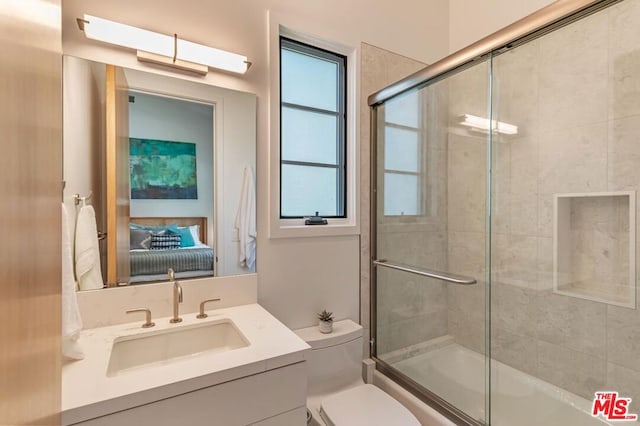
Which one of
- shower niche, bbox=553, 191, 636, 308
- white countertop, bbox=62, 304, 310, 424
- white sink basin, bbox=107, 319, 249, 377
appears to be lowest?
white sink basin, bbox=107, 319, 249, 377

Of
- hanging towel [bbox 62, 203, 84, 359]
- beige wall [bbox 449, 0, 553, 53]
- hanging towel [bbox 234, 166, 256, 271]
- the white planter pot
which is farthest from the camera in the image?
beige wall [bbox 449, 0, 553, 53]

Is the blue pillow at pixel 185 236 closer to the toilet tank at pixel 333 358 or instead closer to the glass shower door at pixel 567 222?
the toilet tank at pixel 333 358

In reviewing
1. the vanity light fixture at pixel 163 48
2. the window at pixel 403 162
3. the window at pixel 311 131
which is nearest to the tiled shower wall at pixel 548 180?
the window at pixel 403 162

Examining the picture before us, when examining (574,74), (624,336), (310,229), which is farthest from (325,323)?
(574,74)

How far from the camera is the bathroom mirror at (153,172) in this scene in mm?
1192

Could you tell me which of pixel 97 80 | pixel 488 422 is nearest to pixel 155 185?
pixel 97 80

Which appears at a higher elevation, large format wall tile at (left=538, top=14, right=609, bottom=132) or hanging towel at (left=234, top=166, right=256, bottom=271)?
large format wall tile at (left=538, top=14, right=609, bottom=132)

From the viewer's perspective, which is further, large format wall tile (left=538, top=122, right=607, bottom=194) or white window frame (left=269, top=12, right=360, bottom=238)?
white window frame (left=269, top=12, right=360, bottom=238)

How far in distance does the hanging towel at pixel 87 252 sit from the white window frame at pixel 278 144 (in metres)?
0.75

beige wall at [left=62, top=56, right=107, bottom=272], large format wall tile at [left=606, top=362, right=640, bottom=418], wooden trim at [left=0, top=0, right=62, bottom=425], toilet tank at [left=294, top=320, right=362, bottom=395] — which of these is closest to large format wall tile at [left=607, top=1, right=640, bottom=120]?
large format wall tile at [left=606, top=362, right=640, bottom=418]

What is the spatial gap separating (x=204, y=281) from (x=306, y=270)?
21.8 inches

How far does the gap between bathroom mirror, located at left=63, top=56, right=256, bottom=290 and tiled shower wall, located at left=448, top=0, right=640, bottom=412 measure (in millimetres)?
1378

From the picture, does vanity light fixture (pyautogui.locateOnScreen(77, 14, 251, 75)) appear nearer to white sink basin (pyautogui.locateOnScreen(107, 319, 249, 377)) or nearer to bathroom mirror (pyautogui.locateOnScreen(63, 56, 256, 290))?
bathroom mirror (pyautogui.locateOnScreen(63, 56, 256, 290))

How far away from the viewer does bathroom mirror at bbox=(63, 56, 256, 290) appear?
119 cm
